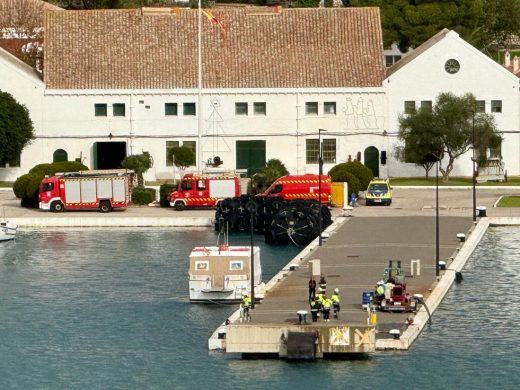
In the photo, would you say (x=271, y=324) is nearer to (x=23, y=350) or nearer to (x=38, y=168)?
(x=23, y=350)

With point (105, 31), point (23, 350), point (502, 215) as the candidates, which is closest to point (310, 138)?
point (105, 31)

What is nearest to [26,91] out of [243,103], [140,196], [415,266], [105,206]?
[243,103]

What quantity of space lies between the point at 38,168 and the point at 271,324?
5008 cm

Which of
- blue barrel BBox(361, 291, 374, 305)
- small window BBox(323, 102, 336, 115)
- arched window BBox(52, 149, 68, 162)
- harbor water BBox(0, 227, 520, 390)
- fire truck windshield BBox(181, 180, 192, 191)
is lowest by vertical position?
harbor water BBox(0, 227, 520, 390)

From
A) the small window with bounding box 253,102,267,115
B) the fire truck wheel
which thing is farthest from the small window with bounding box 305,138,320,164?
the fire truck wheel

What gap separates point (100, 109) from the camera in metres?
123

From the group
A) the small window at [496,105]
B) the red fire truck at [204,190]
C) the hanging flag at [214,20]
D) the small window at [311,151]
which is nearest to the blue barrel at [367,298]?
the red fire truck at [204,190]

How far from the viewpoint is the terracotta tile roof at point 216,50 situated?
123312mm

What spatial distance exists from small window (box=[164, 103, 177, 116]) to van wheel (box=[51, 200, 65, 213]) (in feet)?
54.5

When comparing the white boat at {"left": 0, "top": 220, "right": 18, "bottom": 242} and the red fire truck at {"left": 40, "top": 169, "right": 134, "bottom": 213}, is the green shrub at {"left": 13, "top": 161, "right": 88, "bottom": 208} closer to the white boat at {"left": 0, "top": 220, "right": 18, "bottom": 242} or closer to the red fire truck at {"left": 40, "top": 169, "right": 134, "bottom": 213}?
the red fire truck at {"left": 40, "top": 169, "right": 134, "bottom": 213}

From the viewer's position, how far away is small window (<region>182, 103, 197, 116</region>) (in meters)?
123

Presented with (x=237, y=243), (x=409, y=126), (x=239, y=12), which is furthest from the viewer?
(x=239, y=12)

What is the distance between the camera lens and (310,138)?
12331cm

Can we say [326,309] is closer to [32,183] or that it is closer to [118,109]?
[32,183]
